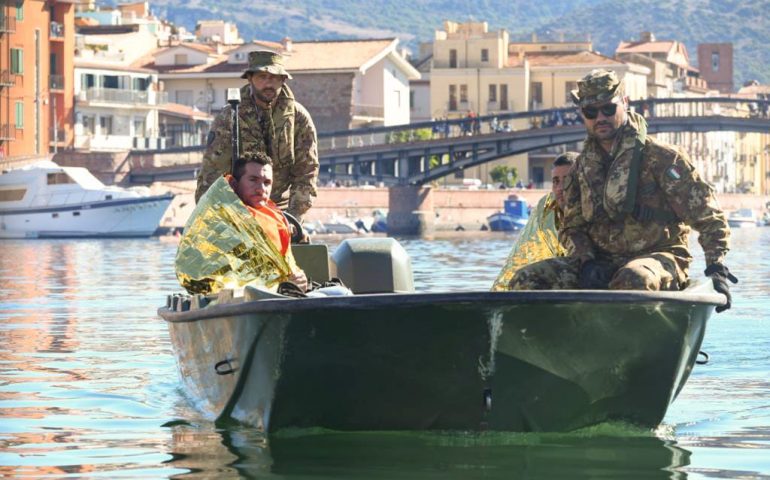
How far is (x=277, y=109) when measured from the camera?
13.7 meters

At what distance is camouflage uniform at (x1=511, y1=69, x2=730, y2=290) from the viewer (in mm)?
10977

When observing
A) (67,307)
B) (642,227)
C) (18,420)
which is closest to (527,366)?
(642,227)

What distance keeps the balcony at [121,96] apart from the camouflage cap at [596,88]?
3464 inches

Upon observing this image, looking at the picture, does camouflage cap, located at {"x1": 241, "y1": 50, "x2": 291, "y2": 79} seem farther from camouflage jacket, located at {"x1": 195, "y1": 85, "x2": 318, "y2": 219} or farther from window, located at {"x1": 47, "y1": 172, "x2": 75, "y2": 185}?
window, located at {"x1": 47, "y1": 172, "x2": 75, "y2": 185}

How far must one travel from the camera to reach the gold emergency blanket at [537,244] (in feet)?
43.6

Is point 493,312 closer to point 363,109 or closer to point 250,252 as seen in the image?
point 250,252

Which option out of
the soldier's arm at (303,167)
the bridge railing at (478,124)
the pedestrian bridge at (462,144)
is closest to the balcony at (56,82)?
the pedestrian bridge at (462,144)

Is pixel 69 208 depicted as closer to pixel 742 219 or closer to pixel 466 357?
pixel 742 219

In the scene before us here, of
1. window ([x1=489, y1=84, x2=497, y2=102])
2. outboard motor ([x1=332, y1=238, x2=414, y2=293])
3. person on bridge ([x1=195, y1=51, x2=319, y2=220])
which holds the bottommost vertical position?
outboard motor ([x1=332, y1=238, x2=414, y2=293])

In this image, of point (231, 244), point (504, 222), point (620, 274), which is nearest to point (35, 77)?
point (504, 222)

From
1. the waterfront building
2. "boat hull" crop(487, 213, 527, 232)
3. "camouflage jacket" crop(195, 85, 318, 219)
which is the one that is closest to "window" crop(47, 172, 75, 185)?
"boat hull" crop(487, 213, 527, 232)

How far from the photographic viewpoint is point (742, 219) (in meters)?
112

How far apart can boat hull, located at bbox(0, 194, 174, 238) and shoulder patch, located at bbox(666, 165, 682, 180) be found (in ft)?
218

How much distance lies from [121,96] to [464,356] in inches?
3690
